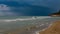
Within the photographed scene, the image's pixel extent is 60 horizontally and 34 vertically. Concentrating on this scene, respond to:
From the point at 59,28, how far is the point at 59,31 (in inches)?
60.9

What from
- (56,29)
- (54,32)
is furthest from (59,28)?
(54,32)

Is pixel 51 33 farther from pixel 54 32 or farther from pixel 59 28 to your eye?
pixel 59 28

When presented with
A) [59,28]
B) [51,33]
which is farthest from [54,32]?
[59,28]

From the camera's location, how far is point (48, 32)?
2016cm

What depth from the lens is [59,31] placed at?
777 inches

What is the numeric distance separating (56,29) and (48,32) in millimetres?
1093

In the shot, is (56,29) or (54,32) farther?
(56,29)

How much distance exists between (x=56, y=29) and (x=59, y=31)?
3.35ft

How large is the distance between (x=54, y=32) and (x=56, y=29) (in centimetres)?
135

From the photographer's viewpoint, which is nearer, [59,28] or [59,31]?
[59,31]

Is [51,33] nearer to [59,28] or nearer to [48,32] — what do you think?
[48,32]

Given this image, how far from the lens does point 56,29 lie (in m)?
20.7

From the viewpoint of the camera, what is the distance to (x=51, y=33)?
63.6ft

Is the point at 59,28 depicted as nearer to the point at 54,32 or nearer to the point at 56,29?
the point at 56,29
